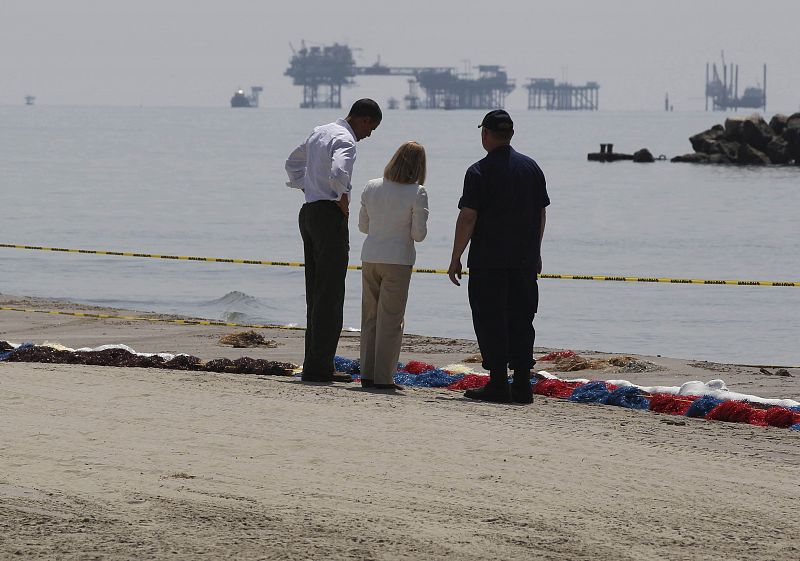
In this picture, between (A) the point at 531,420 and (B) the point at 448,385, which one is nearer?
(A) the point at 531,420

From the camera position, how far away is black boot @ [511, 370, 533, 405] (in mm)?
9273

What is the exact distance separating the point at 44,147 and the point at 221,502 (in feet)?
396

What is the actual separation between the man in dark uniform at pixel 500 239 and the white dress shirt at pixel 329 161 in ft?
2.51

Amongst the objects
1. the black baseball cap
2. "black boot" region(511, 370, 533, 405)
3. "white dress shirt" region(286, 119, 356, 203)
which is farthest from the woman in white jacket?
"black boot" region(511, 370, 533, 405)

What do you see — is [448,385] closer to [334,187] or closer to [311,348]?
[311,348]

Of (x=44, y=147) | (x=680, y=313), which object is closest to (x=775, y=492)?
(x=680, y=313)

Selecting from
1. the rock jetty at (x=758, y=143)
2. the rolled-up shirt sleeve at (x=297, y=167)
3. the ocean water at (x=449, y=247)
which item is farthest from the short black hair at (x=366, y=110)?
the rock jetty at (x=758, y=143)

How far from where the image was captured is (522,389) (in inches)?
365

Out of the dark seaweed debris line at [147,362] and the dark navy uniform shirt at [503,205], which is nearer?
the dark navy uniform shirt at [503,205]

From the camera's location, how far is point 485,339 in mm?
9156

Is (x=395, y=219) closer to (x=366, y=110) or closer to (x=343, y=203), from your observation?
(x=343, y=203)

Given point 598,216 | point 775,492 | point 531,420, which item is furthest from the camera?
point 598,216

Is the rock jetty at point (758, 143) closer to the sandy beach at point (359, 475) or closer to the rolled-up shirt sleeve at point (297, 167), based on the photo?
the rolled-up shirt sleeve at point (297, 167)

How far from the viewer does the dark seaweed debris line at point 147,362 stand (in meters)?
10.3
